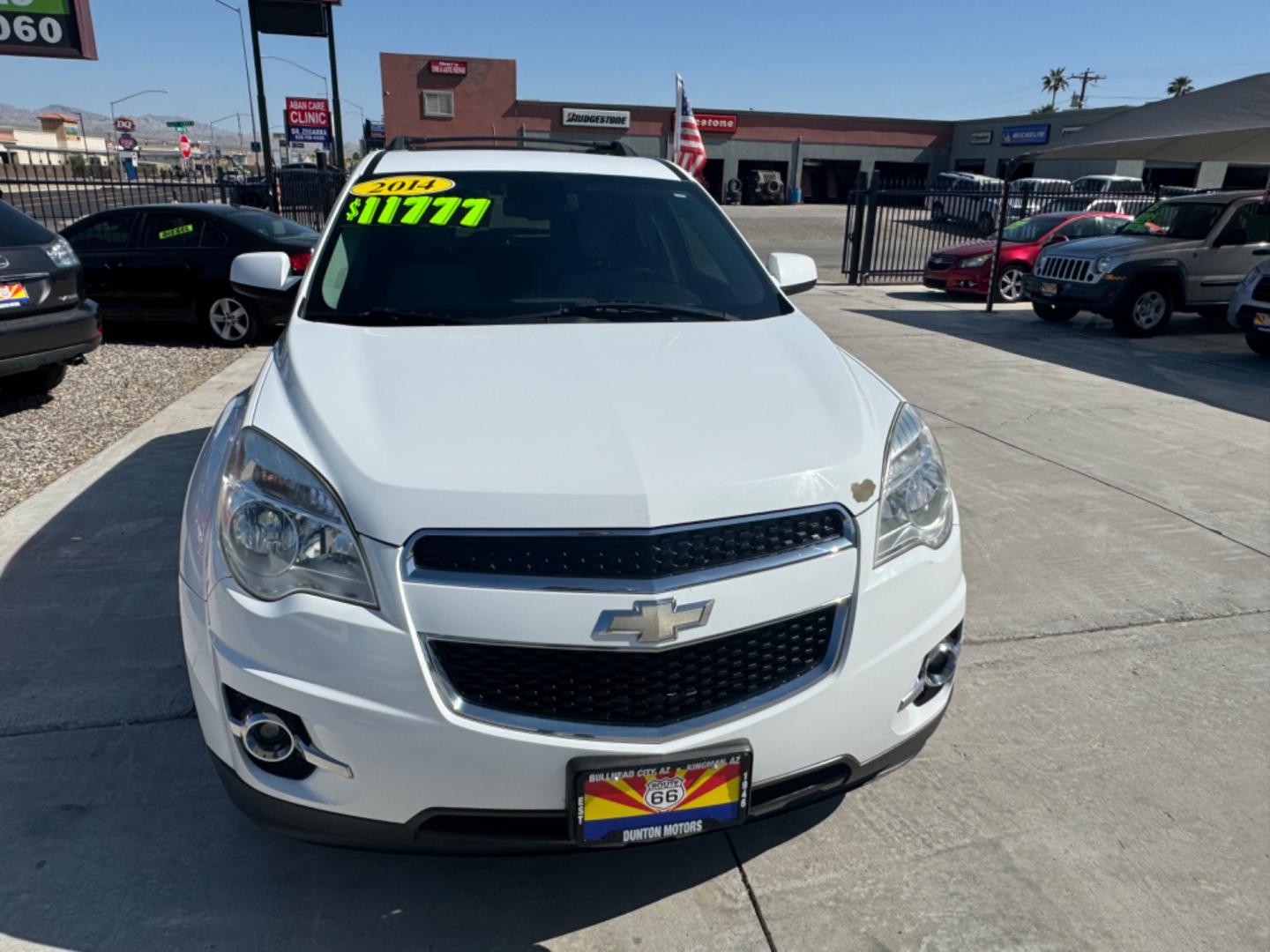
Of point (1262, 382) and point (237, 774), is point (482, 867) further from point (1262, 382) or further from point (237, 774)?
point (1262, 382)

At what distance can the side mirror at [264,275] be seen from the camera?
3488 millimetres

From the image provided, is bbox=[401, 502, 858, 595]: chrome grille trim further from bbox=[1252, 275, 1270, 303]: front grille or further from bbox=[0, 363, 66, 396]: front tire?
bbox=[1252, 275, 1270, 303]: front grille

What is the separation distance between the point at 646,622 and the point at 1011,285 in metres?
14.9

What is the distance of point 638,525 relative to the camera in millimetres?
1786

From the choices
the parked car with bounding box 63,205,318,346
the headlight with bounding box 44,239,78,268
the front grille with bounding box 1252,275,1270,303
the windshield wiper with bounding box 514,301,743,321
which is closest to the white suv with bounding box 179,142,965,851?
the windshield wiper with bounding box 514,301,743,321

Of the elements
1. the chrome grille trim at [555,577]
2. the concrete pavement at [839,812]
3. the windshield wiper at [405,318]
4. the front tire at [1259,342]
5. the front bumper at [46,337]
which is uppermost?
the windshield wiper at [405,318]

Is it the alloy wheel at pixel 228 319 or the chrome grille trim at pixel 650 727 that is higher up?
the chrome grille trim at pixel 650 727

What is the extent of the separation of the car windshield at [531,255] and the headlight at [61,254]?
12.7ft

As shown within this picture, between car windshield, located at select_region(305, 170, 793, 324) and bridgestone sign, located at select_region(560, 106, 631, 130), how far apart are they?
151 feet

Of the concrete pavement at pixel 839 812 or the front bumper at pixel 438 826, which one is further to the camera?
the concrete pavement at pixel 839 812

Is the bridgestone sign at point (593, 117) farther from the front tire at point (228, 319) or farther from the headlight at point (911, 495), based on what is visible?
the headlight at point (911, 495)

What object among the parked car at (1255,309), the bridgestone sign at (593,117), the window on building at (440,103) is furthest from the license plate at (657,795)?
the bridgestone sign at (593,117)

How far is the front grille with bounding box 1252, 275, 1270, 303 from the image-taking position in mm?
9469

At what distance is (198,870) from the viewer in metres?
2.26
